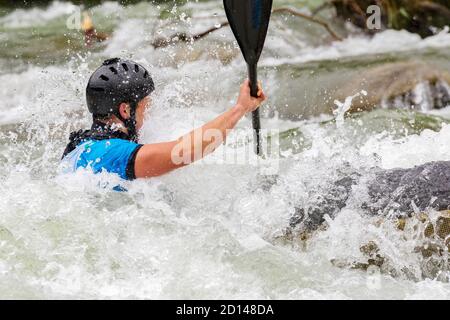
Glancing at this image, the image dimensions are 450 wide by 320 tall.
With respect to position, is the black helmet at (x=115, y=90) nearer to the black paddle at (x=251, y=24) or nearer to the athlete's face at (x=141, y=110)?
the athlete's face at (x=141, y=110)

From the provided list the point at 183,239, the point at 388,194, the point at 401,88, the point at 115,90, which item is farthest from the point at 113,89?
the point at 401,88

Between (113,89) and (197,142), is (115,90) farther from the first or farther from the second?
(197,142)

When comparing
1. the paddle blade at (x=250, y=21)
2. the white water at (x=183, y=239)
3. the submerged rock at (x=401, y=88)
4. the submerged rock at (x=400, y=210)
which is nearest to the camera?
the white water at (x=183, y=239)

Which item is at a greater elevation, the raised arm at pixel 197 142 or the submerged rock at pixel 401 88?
the raised arm at pixel 197 142

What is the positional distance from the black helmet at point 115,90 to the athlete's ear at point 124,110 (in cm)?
2

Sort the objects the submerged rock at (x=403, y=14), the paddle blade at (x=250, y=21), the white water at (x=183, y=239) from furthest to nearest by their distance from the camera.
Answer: the submerged rock at (x=403, y=14) < the paddle blade at (x=250, y=21) < the white water at (x=183, y=239)

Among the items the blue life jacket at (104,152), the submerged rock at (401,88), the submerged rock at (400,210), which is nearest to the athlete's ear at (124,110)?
the blue life jacket at (104,152)

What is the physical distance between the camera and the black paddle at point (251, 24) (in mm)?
4098

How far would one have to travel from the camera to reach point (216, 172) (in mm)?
5055

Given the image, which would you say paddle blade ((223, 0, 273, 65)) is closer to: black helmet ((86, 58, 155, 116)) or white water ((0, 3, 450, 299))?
black helmet ((86, 58, 155, 116))

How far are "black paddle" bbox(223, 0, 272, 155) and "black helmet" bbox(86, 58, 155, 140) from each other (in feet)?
2.16

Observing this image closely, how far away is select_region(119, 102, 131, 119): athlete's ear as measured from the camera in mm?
4379

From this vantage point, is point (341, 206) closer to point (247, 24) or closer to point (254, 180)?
point (254, 180)

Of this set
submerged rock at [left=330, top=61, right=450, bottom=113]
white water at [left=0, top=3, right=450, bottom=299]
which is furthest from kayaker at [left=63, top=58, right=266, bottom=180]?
submerged rock at [left=330, top=61, right=450, bottom=113]
